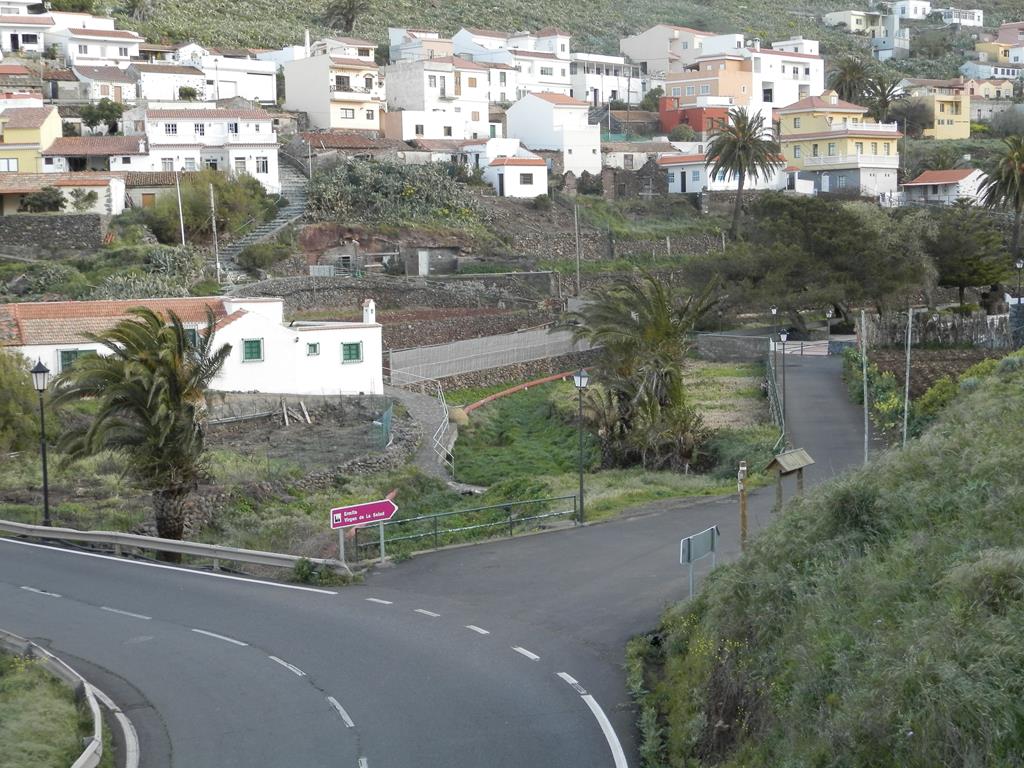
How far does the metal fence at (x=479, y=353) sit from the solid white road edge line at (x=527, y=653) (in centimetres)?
3124

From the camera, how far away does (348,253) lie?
6662 cm

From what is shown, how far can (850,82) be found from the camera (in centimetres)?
10281

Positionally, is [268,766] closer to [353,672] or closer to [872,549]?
[353,672]

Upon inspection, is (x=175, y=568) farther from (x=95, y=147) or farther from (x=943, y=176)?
(x=943, y=176)

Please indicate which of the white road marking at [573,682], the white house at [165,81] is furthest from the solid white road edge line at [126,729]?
the white house at [165,81]

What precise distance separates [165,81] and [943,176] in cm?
4843

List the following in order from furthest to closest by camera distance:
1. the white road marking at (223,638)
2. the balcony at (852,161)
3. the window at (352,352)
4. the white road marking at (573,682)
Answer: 1. the balcony at (852,161)
2. the window at (352,352)
3. the white road marking at (223,638)
4. the white road marking at (573,682)

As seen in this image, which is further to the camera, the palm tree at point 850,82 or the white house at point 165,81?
the palm tree at point 850,82

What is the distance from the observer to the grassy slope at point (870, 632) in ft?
34.6

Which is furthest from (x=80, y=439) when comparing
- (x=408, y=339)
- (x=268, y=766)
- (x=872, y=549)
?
(x=408, y=339)

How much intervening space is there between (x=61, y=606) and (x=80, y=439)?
7064 mm

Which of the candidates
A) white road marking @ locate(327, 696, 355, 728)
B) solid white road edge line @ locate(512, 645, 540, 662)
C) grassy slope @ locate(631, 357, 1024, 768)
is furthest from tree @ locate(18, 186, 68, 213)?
white road marking @ locate(327, 696, 355, 728)

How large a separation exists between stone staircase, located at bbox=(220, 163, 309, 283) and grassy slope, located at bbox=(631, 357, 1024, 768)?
45.7m

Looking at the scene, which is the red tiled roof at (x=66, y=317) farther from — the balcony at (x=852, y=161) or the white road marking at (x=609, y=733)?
the balcony at (x=852, y=161)
